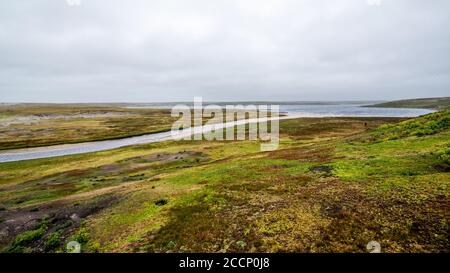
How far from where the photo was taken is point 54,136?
8219cm

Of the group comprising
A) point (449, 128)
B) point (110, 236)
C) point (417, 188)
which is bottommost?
point (110, 236)

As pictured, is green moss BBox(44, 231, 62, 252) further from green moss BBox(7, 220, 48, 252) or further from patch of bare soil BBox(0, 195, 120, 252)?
green moss BBox(7, 220, 48, 252)

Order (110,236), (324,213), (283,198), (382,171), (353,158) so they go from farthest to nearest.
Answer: (353,158) → (382,171) → (283,198) → (110,236) → (324,213)

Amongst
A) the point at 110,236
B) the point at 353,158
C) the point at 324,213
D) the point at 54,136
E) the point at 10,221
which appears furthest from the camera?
the point at 54,136

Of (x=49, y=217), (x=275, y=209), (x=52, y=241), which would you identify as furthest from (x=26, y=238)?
(x=275, y=209)

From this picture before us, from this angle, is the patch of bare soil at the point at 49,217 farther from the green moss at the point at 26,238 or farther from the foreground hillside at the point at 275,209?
the green moss at the point at 26,238

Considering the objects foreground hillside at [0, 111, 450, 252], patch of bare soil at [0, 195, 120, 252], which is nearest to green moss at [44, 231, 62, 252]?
foreground hillside at [0, 111, 450, 252]

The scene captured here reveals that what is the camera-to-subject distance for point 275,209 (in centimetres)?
1403

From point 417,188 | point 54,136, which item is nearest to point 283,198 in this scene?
point 417,188

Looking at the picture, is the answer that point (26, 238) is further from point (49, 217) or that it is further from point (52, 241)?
point (49, 217)

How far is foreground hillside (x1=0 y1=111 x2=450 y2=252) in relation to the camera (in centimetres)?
1054
